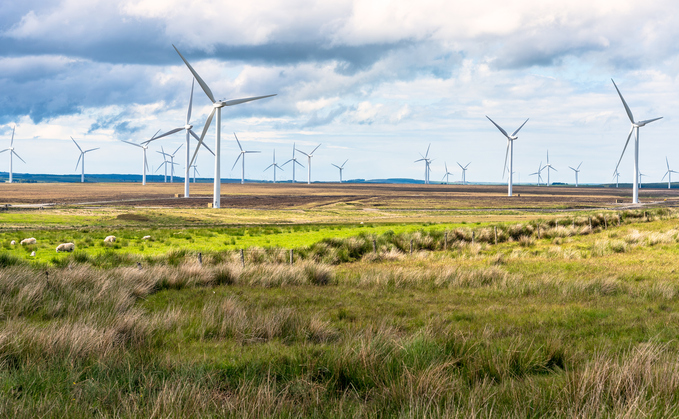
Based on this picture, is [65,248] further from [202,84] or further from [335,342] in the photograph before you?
[202,84]

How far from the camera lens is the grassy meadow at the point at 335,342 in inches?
271

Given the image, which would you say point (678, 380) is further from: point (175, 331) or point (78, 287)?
point (78, 287)

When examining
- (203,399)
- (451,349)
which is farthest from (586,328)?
(203,399)

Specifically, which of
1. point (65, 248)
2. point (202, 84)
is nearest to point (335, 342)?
point (65, 248)

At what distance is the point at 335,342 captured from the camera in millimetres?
10336

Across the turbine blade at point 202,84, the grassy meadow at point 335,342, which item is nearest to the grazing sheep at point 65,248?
the grassy meadow at point 335,342

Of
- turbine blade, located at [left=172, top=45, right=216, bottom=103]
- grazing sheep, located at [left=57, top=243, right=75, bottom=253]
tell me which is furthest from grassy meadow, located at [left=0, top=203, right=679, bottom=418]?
turbine blade, located at [left=172, top=45, right=216, bottom=103]

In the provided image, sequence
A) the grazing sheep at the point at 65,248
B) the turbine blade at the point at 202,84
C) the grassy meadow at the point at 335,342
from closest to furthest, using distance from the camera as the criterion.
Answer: the grassy meadow at the point at 335,342, the grazing sheep at the point at 65,248, the turbine blade at the point at 202,84

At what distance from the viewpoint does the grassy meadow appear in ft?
22.6

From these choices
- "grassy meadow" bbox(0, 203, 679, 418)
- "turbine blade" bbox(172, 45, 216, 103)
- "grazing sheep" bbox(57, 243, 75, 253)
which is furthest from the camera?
"turbine blade" bbox(172, 45, 216, 103)

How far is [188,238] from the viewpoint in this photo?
39.7 meters

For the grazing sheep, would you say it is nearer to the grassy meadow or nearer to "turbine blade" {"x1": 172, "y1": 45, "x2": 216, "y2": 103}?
the grassy meadow

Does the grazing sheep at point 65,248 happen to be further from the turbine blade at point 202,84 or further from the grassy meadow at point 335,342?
the turbine blade at point 202,84

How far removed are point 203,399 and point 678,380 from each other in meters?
6.38
